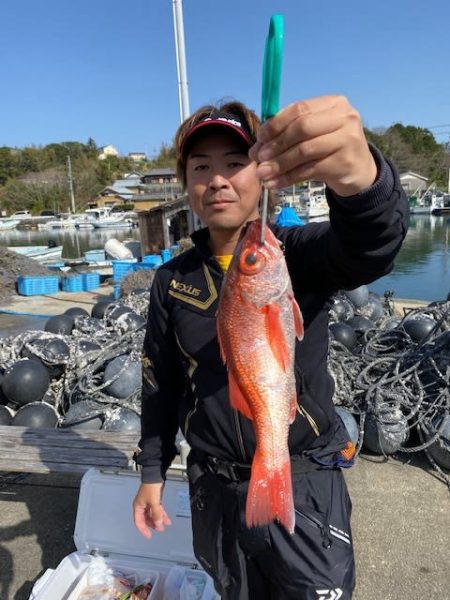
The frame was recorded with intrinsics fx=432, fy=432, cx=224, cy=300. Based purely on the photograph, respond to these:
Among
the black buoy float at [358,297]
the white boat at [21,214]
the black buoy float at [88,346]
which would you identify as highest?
the white boat at [21,214]

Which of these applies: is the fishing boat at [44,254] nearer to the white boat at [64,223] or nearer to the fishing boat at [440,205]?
the white boat at [64,223]

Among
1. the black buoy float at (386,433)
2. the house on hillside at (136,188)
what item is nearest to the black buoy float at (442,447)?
the black buoy float at (386,433)

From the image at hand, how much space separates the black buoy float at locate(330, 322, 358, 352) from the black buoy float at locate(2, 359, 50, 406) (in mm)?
3958

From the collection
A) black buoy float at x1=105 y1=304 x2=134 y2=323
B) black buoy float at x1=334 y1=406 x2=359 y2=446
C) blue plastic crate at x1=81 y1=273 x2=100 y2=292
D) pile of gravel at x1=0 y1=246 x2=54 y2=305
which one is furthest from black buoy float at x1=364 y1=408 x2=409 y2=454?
pile of gravel at x1=0 y1=246 x2=54 y2=305

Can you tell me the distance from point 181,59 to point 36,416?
25.8ft

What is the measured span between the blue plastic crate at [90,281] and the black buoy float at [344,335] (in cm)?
1215

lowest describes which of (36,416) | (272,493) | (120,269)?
(36,416)

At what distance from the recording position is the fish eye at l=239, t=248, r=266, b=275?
4.50 ft

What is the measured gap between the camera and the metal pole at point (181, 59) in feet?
29.7

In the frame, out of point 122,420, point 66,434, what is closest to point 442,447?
point 122,420

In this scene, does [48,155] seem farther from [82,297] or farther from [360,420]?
[360,420]

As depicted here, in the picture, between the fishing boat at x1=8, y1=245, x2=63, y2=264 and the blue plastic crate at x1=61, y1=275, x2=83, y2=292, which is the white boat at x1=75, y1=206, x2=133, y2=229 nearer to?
the fishing boat at x1=8, y1=245, x2=63, y2=264

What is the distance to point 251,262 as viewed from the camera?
1.38 meters

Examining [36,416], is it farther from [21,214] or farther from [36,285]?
[21,214]
